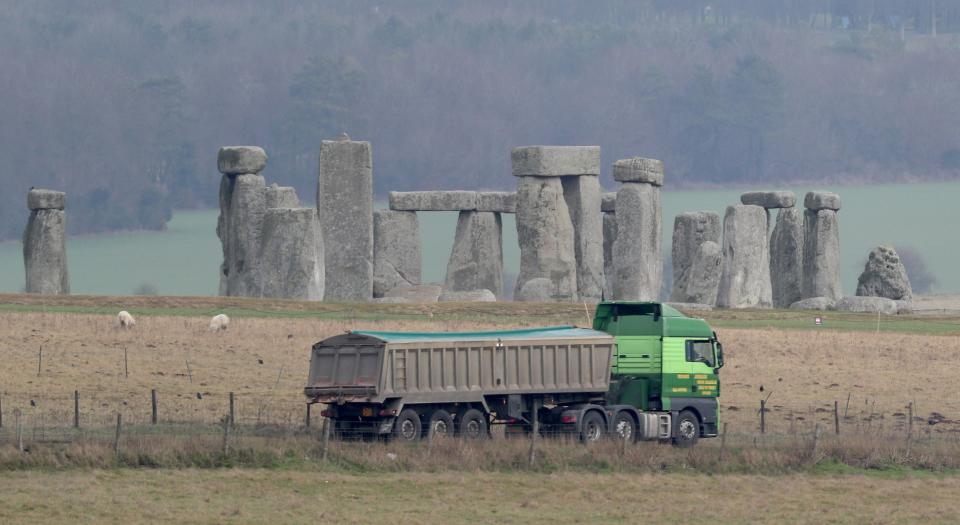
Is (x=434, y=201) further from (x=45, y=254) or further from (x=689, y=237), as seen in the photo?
(x=45, y=254)

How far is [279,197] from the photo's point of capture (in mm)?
50000

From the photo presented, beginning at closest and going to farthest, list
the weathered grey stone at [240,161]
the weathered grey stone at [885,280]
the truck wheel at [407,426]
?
the truck wheel at [407,426], the weathered grey stone at [240,161], the weathered grey stone at [885,280]

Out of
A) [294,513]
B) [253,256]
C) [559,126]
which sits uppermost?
[559,126]

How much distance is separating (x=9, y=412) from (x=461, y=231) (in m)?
28.5

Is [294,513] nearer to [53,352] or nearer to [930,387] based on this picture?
[53,352]

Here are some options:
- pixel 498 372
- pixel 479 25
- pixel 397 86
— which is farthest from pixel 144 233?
pixel 498 372

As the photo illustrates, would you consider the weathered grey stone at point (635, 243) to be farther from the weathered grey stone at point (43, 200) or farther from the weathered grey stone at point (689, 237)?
the weathered grey stone at point (43, 200)

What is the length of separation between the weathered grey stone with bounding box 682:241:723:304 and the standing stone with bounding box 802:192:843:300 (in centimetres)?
411

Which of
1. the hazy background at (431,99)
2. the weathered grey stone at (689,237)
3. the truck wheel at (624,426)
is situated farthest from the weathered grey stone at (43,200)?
the hazy background at (431,99)

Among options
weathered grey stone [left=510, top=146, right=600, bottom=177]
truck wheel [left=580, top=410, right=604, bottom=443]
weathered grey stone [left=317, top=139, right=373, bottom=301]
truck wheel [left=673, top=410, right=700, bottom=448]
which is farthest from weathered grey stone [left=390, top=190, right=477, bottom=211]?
truck wheel [left=580, top=410, right=604, bottom=443]

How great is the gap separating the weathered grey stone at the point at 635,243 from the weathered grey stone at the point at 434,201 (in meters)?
5.93

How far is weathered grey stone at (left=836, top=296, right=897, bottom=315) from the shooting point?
4925cm

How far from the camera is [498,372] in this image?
2709cm

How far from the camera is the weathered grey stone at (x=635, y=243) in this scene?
165ft
